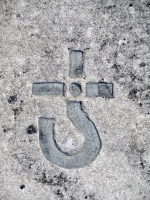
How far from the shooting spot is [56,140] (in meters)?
2.59

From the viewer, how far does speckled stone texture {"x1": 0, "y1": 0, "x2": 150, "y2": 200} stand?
8.41 ft

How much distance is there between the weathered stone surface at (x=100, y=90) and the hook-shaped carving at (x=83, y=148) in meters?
0.15

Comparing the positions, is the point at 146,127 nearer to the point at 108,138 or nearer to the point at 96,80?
the point at 108,138

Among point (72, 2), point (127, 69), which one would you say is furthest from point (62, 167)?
point (72, 2)

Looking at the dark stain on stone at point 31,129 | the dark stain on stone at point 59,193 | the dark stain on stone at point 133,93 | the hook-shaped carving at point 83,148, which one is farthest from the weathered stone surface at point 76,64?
the dark stain on stone at point 59,193

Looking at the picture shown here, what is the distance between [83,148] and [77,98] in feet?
1.53

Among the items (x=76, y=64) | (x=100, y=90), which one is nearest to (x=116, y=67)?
(x=100, y=90)

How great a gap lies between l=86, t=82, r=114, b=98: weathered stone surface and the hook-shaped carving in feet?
0.51

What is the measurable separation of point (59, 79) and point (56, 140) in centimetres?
58

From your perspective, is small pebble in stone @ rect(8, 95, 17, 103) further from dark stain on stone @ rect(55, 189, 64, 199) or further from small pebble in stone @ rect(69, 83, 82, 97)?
dark stain on stone @ rect(55, 189, 64, 199)

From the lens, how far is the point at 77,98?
260 centimetres

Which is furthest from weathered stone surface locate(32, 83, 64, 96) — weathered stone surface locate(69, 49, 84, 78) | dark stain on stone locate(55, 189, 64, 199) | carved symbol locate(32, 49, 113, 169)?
dark stain on stone locate(55, 189, 64, 199)

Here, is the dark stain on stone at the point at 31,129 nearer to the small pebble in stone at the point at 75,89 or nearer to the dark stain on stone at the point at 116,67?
the small pebble in stone at the point at 75,89

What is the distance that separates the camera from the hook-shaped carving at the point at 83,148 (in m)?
2.54
